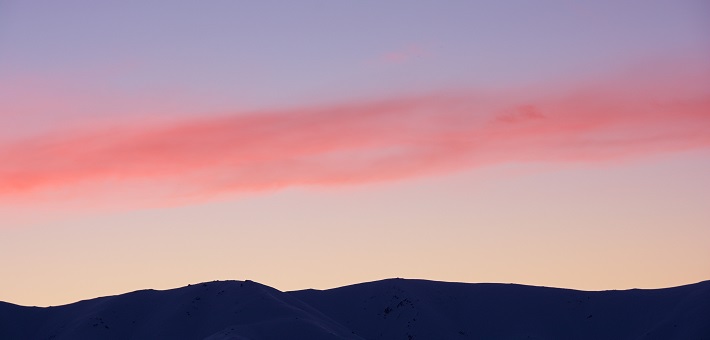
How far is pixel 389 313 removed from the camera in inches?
4080

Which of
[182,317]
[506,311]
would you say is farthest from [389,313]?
[182,317]

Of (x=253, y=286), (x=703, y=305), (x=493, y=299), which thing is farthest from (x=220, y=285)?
(x=703, y=305)

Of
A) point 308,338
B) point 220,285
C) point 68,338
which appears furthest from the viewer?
point 220,285

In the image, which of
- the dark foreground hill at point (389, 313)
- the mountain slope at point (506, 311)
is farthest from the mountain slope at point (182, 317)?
the mountain slope at point (506, 311)

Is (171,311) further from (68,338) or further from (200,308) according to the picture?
(68,338)

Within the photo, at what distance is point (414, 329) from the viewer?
100438 millimetres

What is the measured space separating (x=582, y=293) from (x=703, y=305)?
1415cm

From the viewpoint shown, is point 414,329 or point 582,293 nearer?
point 414,329

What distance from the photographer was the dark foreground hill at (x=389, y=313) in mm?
95188

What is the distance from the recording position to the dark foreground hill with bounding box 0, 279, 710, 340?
95.2 m

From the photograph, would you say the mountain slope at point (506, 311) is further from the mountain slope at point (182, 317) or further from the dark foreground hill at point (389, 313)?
the mountain slope at point (182, 317)

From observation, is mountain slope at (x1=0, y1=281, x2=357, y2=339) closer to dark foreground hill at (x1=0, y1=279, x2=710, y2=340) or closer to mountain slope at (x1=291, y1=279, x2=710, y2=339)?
dark foreground hill at (x1=0, y1=279, x2=710, y2=340)

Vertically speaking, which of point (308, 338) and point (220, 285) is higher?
point (220, 285)

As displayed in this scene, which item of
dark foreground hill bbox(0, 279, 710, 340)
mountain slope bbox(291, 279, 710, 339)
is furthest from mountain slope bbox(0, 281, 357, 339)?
mountain slope bbox(291, 279, 710, 339)
